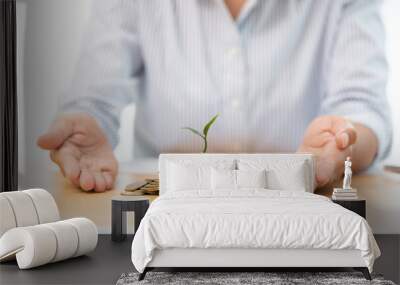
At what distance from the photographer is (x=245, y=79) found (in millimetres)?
6863

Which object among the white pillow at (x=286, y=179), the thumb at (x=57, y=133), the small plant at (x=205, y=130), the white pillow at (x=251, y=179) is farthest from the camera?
the thumb at (x=57, y=133)

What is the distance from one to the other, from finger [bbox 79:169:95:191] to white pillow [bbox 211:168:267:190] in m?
1.49

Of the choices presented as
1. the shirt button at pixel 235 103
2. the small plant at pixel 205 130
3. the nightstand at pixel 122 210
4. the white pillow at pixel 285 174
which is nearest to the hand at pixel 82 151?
the nightstand at pixel 122 210

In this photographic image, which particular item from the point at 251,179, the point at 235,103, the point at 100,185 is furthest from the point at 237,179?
the point at 100,185

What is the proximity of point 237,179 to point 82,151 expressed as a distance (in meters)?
1.83

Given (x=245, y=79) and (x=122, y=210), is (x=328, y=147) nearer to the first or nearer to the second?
(x=245, y=79)

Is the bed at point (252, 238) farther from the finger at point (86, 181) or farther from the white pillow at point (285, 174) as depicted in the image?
the finger at point (86, 181)

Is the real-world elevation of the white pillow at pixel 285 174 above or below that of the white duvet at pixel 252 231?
above

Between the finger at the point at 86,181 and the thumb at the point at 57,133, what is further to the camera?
the thumb at the point at 57,133

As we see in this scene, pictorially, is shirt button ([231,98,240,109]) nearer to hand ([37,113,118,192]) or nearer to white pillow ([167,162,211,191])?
white pillow ([167,162,211,191])

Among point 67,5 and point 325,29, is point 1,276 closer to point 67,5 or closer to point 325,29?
point 67,5

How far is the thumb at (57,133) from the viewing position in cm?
698

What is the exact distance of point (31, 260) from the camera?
4.91 metres

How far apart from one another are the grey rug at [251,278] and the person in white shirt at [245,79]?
2.23 meters
